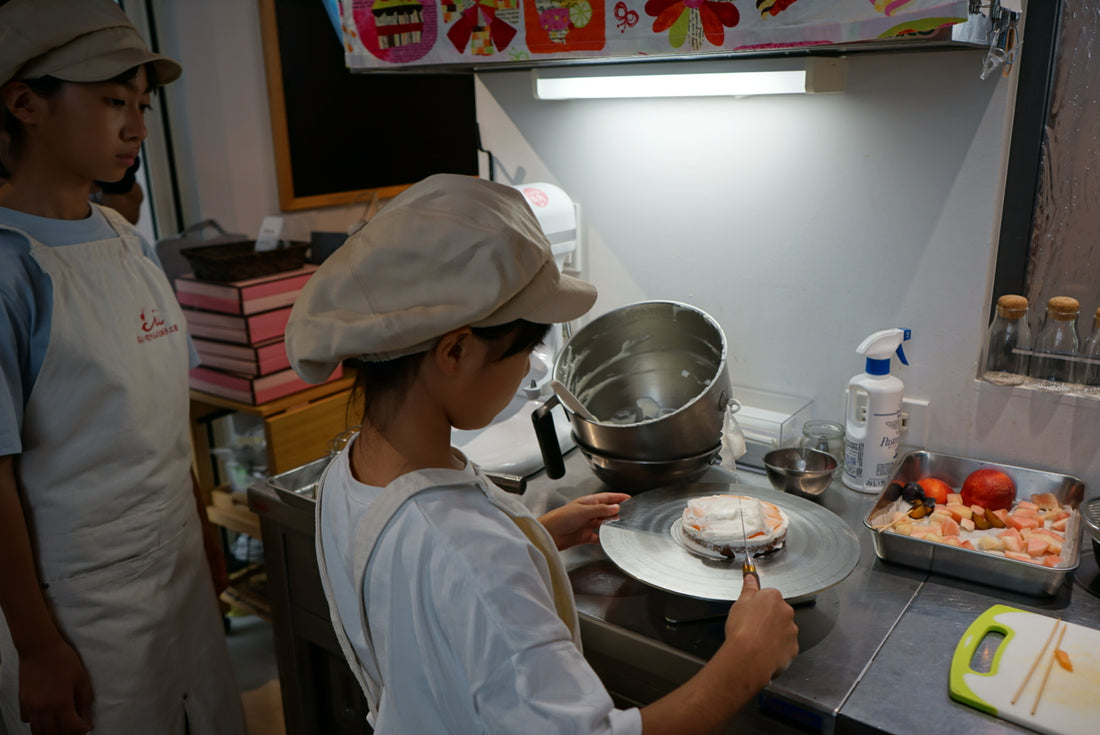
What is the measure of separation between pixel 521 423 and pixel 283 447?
1.00 m

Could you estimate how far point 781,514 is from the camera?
1184 millimetres

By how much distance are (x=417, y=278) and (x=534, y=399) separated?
3.27ft

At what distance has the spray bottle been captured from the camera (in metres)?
1.38

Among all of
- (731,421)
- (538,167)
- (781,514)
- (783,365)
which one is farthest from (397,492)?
(538,167)

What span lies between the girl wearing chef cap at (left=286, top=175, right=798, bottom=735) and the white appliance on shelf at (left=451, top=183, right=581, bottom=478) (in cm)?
64

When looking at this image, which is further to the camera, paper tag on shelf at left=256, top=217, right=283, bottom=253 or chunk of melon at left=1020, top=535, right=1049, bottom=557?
paper tag on shelf at left=256, top=217, right=283, bottom=253

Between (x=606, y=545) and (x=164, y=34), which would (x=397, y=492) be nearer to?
(x=606, y=545)

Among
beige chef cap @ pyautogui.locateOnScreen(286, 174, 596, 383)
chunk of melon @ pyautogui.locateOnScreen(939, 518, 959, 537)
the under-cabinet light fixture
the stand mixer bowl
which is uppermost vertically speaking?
the under-cabinet light fixture

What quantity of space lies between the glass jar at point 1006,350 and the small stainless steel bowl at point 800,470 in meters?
0.30

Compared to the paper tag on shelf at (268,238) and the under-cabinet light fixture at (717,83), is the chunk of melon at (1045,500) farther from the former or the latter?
the paper tag on shelf at (268,238)

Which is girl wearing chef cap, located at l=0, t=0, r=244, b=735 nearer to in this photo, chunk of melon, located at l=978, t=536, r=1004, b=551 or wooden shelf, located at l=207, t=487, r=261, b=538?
wooden shelf, located at l=207, t=487, r=261, b=538

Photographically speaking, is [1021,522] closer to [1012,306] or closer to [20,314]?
[1012,306]

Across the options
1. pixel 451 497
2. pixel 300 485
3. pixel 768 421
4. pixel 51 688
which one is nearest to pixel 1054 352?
pixel 768 421

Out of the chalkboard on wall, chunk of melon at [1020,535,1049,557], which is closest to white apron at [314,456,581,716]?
chunk of melon at [1020,535,1049,557]
